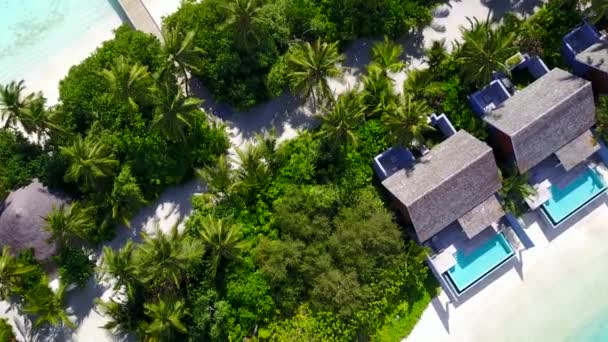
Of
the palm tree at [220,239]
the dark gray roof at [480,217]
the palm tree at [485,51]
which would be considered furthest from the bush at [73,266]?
the palm tree at [485,51]

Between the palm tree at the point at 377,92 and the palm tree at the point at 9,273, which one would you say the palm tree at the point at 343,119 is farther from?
the palm tree at the point at 9,273

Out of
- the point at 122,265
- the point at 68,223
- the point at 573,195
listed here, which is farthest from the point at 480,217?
the point at 68,223

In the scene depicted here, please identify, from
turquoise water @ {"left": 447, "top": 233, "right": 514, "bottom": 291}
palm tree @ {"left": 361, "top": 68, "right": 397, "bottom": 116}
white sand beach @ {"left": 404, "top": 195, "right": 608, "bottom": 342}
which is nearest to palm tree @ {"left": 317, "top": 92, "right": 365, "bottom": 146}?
palm tree @ {"left": 361, "top": 68, "right": 397, "bottom": 116}

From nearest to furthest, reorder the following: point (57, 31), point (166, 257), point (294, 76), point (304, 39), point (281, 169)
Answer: point (166, 257), point (294, 76), point (281, 169), point (304, 39), point (57, 31)

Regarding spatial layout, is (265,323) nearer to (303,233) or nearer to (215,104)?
(303,233)

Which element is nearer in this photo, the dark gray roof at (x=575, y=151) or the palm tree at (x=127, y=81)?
the palm tree at (x=127, y=81)

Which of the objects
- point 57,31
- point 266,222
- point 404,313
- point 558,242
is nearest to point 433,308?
A: point 404,313

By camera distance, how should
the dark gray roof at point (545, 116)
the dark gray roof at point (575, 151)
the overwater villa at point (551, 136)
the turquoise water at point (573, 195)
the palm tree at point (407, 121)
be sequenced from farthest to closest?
the turquoise water at point (573, 195) → the dark gray roof at point (575, 151) → the overwater villa at point (551, 136) → the dark gray roof at point (545, 116) → the palm tree at point (407, 121)
